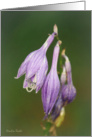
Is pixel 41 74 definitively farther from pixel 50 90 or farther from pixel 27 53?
pixel 27 53

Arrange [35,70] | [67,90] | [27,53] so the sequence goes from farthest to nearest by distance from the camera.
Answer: [27,53]
[67,90]
[35,70]

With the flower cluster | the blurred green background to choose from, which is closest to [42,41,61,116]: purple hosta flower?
the flower cluster

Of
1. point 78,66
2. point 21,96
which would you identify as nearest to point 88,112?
point 78,66

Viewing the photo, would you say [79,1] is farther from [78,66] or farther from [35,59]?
[35,59]

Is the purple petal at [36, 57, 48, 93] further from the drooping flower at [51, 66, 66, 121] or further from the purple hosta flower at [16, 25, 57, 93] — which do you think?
the drooping flower at [51, 66, 66, 121]

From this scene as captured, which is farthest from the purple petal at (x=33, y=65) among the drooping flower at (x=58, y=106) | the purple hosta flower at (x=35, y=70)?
the drooping flower at (x=58, y=106)

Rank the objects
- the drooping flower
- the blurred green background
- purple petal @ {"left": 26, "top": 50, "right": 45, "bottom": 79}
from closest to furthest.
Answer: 1. purple petal @ {"left": 26, "top": 50, "right": 45, "bottom": 79}
2. the drooping flower
3. the blurred green background

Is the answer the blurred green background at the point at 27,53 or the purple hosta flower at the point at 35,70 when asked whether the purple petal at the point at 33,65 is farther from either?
the blurred green background at the point at 27,53

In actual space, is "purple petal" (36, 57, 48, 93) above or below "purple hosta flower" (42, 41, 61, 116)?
above

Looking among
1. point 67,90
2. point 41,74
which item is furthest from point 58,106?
point 41,74
